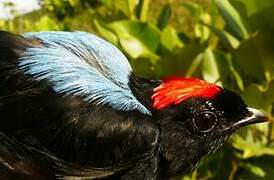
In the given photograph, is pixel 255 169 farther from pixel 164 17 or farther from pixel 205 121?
pixel 164 17

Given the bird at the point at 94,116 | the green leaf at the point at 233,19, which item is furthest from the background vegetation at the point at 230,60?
the bird at the point at 94,116

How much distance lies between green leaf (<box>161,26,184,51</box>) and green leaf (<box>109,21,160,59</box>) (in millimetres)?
53

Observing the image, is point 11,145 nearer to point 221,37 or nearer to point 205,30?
point 221,37

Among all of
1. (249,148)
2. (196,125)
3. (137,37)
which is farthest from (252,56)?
(196,125)

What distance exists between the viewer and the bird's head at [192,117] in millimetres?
2408

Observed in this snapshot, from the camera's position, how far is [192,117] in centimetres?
244

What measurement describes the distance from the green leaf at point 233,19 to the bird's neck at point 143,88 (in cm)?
61

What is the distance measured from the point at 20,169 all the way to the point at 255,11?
43.4 inches

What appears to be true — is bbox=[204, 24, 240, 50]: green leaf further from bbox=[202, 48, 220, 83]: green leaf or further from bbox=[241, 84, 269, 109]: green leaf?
bbox=[241, 84, 269, 109]: green leaf

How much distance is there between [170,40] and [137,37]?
0.17 m

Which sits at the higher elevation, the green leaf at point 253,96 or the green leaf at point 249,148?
the green leaf at point 253,96

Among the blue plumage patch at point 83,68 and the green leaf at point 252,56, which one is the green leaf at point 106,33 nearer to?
the green leaf at point 252,56

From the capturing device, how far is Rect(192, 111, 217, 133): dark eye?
2.44 meters

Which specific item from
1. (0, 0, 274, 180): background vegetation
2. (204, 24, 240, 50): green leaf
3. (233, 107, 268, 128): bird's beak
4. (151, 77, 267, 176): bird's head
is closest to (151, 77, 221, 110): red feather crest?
(151, 77, 267, 176): bird's head
